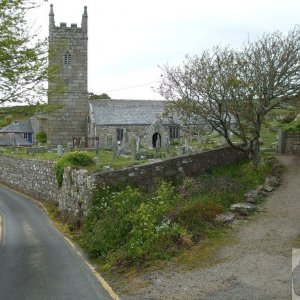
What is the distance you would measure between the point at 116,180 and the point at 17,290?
6821 millimetres

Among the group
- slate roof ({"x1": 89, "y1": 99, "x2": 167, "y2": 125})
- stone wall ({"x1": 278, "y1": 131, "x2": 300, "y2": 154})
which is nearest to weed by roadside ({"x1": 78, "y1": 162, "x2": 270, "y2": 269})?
stone wall ({"x1": 278, "y1": 131, "x2": 300, "y2": 154})

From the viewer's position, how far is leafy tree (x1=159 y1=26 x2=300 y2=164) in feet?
60.6

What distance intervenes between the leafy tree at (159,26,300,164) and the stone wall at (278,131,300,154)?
4.11 m

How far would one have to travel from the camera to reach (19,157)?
123 feet

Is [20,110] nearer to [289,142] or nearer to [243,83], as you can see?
[243,83]

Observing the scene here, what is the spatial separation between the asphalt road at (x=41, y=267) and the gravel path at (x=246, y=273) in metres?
1.43

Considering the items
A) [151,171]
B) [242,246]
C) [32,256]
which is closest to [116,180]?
[151,171]

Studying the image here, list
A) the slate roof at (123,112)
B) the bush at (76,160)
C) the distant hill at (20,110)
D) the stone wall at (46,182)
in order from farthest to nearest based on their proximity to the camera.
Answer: the slate roof at (123,112) → the bush at (76,160) → the stone wall at (46,182) → the distant hill at (20,110)

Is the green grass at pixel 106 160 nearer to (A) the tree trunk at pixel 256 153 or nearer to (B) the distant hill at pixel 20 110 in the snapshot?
(B) the distant hill at pixel 20 110

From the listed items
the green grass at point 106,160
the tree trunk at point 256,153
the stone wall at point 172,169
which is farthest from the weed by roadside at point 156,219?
the green grass at point 106,160

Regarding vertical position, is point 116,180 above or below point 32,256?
above

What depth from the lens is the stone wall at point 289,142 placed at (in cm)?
2308

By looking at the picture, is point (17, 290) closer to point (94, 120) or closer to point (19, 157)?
point (19, 157)

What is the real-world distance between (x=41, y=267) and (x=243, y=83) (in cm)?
1007
